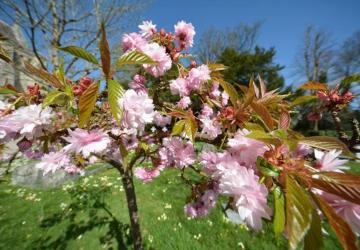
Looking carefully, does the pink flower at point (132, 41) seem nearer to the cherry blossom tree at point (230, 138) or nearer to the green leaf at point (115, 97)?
the cherry blossom tree at point (230, 138)

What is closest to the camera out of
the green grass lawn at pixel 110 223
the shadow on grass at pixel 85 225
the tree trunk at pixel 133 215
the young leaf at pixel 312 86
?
the young leaf at pixel 312 86

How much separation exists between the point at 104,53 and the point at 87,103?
0.45 feet

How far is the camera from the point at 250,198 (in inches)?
22.8

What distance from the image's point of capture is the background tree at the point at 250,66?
15.8 m

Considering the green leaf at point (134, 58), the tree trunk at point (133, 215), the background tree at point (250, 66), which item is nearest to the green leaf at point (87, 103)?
the green leaf at point (134, 58)

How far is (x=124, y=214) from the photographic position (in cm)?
404

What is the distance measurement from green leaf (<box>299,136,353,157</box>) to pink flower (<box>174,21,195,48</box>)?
3.28ft

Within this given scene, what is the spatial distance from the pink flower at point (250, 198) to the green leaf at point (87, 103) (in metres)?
0.39

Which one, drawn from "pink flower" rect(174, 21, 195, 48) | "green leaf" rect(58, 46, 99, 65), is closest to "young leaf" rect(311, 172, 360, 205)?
"green leaf" rect(58, 46, 99, 65)

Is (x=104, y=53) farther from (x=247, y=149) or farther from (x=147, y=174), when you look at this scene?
(x=147, y=174)

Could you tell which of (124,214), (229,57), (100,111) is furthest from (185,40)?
(229,57)

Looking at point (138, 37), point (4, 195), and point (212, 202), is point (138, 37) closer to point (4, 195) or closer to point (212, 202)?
point (212, 202)

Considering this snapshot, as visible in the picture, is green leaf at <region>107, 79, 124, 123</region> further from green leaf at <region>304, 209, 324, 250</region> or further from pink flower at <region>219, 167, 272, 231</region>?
Answer: green leaf at <region>304, 209, 324, 250</region>

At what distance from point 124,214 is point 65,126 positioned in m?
3.51
